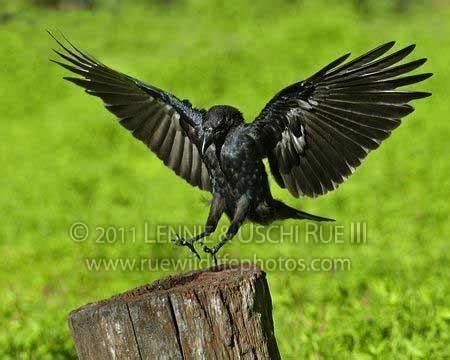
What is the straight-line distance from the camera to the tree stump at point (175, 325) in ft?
11.2

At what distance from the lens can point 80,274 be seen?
9.00 meters

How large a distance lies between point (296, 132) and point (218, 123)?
523mm

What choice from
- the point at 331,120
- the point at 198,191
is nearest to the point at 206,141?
the point at 331,120

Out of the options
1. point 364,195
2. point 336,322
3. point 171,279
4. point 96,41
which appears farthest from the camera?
point 96,41

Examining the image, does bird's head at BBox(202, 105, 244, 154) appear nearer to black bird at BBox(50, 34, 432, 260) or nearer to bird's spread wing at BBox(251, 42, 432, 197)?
black bird at BBox(50, 34, 432, 260)

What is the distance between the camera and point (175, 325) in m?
3.44

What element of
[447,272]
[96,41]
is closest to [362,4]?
[96,41]

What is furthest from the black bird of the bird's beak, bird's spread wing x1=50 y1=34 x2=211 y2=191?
bird's spread wing x1=50 y1=34 x2=211 y2=191

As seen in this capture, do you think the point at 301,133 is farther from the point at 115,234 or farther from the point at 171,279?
the point at 115,234

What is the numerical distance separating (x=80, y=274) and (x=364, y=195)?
3660 mm

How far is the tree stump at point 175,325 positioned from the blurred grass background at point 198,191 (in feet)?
5.22

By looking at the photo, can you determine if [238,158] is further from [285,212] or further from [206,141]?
[285,212]

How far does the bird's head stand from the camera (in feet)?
14.6

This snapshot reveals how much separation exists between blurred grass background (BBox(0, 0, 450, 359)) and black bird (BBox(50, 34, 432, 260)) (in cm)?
105
